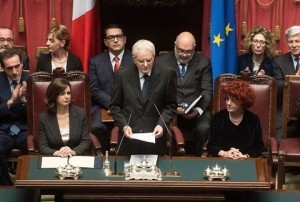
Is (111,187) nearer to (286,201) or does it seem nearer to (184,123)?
(286,201)

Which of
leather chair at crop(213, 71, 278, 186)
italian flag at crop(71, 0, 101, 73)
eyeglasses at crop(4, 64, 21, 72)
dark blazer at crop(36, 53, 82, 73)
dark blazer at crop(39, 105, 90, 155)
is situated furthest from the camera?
italian flag at crop(71, 0, 101, 73)

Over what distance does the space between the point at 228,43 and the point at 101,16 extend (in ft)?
4.34

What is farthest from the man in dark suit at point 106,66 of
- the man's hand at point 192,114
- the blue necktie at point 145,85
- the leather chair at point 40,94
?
the blue necktie at point 145,85

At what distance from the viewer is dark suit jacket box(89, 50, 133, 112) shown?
22.9 feet

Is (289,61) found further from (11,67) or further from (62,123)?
(11,67)

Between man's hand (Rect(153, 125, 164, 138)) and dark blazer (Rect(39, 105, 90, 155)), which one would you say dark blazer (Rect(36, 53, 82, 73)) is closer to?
dark blazer (Rect(39, 105, 90, 155))

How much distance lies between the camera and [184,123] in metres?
6.86

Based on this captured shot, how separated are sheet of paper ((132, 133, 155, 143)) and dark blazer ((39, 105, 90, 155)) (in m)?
0.62

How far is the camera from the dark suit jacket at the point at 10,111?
6492 mm

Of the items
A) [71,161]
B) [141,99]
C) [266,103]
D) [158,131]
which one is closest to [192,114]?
[266,103]

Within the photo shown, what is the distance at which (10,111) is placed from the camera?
21.2 feet

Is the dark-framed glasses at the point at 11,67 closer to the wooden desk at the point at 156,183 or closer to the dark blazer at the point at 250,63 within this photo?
the wooden desk at the point at 156,183

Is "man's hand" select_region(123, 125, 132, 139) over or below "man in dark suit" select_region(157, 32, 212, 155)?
below

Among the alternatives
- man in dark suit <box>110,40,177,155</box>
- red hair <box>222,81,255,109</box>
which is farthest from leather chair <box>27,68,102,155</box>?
red hair <box>222,81,255,109</box>
